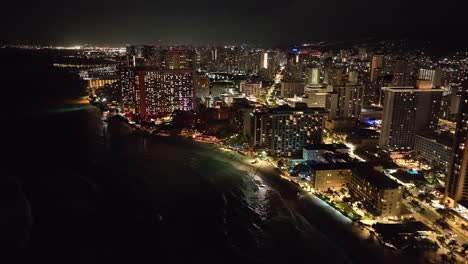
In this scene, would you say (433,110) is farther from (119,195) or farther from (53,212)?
(53,212)

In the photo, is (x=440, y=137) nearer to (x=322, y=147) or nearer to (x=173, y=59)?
(x=322, y=147)

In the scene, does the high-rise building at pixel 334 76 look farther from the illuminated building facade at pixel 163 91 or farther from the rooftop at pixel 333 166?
the rooftop at pixel 333 166

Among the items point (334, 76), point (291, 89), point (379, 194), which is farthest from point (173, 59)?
point (379, 194)

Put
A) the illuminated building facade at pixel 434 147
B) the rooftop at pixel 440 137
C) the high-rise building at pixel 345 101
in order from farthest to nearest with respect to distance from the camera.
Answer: the high-rise building at pixel 345 101, the rooftop at pixel 440 137, the illuminated building facade at pixel 434 147

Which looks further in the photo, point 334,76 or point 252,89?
point 334,76

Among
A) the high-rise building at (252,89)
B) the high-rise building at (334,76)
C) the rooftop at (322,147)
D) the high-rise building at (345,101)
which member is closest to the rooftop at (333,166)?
the rooftop at (322,147)

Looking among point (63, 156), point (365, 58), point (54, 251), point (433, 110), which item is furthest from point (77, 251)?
point (365, 58)
